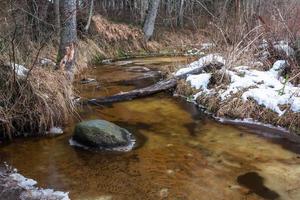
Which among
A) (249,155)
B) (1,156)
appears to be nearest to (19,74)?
(1,156)

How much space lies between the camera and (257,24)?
1040 centimetres

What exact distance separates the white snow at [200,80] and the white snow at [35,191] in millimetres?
5280

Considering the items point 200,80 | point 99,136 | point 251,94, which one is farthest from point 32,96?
point 200,80

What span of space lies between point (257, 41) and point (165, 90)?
245cm

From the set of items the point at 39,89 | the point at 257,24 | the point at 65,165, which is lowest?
the point at 65,165

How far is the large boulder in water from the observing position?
646 centimetres

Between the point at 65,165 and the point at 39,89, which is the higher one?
the point at 39,89

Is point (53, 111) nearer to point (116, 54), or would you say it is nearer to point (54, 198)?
point (54, 198)

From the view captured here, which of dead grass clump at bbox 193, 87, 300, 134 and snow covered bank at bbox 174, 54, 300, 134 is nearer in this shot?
dead grass clump at bbox 193, 87, 300, 134

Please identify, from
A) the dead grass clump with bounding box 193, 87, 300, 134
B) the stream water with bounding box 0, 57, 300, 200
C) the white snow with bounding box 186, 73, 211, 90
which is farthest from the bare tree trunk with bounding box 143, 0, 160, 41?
the stream water with bounding box 0, 57, 300, 200

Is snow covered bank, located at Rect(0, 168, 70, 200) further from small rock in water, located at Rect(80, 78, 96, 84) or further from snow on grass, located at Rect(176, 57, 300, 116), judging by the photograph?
small rock in water, located at Rect(80, 78, 96, 84)

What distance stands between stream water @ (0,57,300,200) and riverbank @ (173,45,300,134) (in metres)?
0.54

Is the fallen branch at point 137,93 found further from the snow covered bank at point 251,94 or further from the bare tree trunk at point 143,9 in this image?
the bare tree trunk at point 143,9

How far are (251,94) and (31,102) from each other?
4.15m
